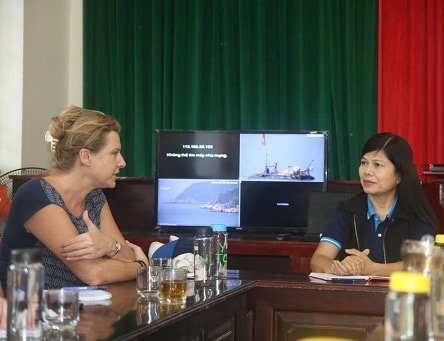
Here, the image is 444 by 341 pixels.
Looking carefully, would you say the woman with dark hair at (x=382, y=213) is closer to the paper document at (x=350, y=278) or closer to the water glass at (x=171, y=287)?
the paper document at (x=350, y=278)

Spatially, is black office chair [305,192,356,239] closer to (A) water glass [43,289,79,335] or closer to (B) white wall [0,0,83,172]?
(B) white wall [0,0,83,172]

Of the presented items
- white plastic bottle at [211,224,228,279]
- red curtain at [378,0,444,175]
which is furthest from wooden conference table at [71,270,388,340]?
red curtain at [378,0,444,175]

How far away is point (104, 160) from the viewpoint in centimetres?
308

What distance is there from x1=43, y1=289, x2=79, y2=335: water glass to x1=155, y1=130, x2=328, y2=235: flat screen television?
290 cm

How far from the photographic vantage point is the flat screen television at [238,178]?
4.73 m

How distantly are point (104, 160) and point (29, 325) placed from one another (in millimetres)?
1465

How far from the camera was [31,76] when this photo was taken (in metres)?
5.62

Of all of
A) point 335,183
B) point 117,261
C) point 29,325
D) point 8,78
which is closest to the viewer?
point 29,325

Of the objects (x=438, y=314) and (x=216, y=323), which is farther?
(x=216, y=323)

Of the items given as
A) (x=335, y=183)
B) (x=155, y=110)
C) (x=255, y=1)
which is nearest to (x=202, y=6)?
(x=255, y=1)

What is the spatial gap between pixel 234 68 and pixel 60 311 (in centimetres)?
406

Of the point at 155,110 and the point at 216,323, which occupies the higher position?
the point at 155,110

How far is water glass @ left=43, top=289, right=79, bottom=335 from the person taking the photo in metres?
1.83

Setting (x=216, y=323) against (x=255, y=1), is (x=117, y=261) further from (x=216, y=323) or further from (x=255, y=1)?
(x=255, y=1)
